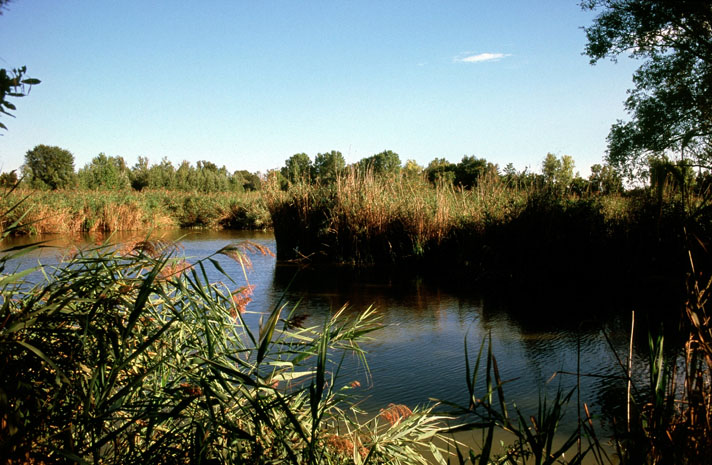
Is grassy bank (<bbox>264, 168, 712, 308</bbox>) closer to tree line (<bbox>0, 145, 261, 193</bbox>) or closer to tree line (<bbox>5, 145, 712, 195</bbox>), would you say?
tree line (<bbox>5, 145, 712, 195</bbox>)

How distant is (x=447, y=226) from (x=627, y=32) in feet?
48.7

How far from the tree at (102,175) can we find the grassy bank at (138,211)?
11.7m

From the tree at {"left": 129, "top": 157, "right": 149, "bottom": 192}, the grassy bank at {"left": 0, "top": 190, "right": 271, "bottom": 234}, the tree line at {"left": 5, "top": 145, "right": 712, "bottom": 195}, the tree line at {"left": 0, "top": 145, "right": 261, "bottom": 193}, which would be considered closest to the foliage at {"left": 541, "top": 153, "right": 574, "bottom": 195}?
the tree line at {"left": 5, "top": 145, "right": 712, "bottom": 195}

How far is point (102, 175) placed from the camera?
122ft

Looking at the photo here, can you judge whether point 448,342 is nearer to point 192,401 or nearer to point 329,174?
point 192,401

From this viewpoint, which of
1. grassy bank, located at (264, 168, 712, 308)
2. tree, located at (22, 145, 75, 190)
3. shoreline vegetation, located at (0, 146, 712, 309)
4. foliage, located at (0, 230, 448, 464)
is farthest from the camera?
tree, located at (22, 145, 75, 190)

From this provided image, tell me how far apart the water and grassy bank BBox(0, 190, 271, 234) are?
416 inches

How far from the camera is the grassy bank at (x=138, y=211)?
15.7m

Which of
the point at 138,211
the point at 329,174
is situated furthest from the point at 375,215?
the point at 138,211

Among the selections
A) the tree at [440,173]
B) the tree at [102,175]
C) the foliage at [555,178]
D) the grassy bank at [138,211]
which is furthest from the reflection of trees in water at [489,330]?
the tree at [102,175]

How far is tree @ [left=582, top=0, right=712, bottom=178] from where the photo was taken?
16.7m

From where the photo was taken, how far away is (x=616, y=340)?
4.50 metres

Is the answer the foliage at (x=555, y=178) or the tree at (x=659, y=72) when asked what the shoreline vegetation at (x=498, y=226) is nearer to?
the foliage at (x=555, y=178)

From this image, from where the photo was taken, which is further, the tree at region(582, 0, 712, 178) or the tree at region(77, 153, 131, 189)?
the tree at region(77, 153, 131, 189)
